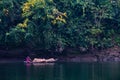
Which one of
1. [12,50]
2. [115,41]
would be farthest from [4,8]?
[115,41]

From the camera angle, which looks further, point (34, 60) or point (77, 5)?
point (77, 5)

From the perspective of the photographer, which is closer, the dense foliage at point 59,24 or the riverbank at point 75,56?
the dense foliage at point 59,24

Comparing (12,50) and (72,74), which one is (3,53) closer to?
(12,50)

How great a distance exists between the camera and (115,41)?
57.3 m

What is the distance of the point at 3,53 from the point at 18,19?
4.80m

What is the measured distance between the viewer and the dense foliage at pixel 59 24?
51656mm

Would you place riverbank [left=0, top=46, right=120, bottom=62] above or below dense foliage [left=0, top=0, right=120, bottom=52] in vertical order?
below

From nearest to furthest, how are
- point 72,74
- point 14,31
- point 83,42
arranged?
point 72,74, point 14,31, point 83,42

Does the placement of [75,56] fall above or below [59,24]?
below

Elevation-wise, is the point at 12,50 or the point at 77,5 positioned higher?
the point at 77,5

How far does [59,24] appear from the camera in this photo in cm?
5247

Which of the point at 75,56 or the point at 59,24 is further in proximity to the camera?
the point at 75,56

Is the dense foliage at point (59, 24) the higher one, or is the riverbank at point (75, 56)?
the dense foliage at point (59, 24)

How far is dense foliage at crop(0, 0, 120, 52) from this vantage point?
51656mm
